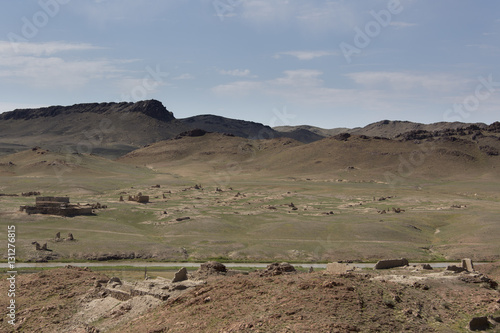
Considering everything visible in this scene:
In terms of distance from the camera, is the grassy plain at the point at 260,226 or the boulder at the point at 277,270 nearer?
the boulder at the point at 277,270

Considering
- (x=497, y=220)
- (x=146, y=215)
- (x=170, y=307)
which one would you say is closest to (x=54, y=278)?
(x=170, y=307)

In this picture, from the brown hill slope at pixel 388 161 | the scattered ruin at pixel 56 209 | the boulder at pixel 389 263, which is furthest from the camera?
the brown hill slope at pixel 388 161

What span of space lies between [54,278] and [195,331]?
16086mm

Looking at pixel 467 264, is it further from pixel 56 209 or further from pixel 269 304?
pixel 56 209

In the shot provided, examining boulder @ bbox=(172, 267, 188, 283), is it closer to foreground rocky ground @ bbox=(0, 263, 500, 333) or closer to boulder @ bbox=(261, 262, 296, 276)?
foreground rocky ground @ bbox=(0, 263, 500, 333)

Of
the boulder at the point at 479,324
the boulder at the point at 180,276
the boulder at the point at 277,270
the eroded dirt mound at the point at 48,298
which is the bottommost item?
the eroded dirt mound at the point at 48,298

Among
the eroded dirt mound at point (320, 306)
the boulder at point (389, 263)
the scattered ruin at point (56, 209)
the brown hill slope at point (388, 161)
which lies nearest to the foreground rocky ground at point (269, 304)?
the eroded dirt mound at point (320, 306)

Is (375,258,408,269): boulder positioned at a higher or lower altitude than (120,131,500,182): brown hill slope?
lower

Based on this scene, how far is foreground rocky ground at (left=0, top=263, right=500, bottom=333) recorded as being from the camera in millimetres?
19750

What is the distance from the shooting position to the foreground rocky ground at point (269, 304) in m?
19.8

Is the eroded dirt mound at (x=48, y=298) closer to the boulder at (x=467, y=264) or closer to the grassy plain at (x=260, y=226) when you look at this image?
the grassy plain at (x=260, y=226)

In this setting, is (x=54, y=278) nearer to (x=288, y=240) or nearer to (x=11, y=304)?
(x=11, y=304)

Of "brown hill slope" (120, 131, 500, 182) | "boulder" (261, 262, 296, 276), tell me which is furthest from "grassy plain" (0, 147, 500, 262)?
"brown hill slope" (120, 131, 500, 182)

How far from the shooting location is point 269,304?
21.3m
